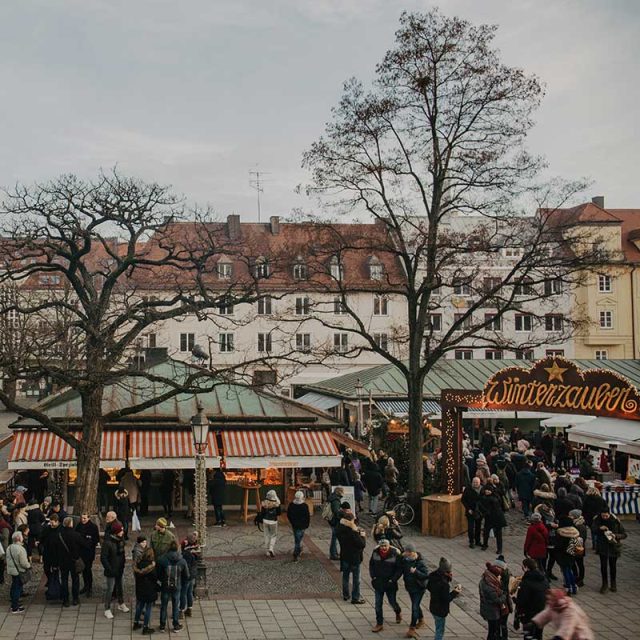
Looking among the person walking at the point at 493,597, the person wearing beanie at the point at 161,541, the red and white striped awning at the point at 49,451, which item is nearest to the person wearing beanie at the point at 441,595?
the person walking at the point at 493,597

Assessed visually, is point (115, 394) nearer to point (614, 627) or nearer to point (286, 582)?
point (286, 582)

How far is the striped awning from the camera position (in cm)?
3594

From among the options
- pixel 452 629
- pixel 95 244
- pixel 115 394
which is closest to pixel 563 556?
pixel 452 629

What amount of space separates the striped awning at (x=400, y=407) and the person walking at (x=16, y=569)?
2258 centimetres

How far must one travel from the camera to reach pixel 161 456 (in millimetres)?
22156

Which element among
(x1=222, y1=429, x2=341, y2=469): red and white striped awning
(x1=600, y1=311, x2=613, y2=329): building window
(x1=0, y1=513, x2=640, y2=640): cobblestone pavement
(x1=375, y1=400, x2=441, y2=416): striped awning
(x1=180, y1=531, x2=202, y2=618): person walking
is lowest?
(x1=0, y1=513, x2=640, y2=640): cobblestone pavement

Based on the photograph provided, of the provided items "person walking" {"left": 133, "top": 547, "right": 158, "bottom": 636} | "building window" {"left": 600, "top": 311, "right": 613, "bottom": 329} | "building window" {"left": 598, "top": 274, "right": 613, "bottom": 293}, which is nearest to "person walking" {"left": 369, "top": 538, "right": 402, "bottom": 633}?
"person walking" {"left": 133, "top": 547, "right": 158, "bottom": 636}

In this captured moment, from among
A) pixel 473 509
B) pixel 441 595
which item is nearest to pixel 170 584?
pixel 441 595

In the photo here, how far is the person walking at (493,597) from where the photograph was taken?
1204 centimetres

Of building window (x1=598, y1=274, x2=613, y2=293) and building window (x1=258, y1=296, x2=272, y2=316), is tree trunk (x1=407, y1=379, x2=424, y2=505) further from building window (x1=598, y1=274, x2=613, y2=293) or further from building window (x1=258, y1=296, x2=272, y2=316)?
building window (x1=598, y1=274, x2=613, y2=293)

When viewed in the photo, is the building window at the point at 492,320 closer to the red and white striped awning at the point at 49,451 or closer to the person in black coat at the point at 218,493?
the person in black coat at the point at 218,493

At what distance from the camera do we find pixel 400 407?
37.1 metres

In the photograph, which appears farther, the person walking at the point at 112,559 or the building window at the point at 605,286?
the building window at the point at 605,286

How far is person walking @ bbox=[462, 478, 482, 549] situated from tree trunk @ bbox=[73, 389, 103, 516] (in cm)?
824
